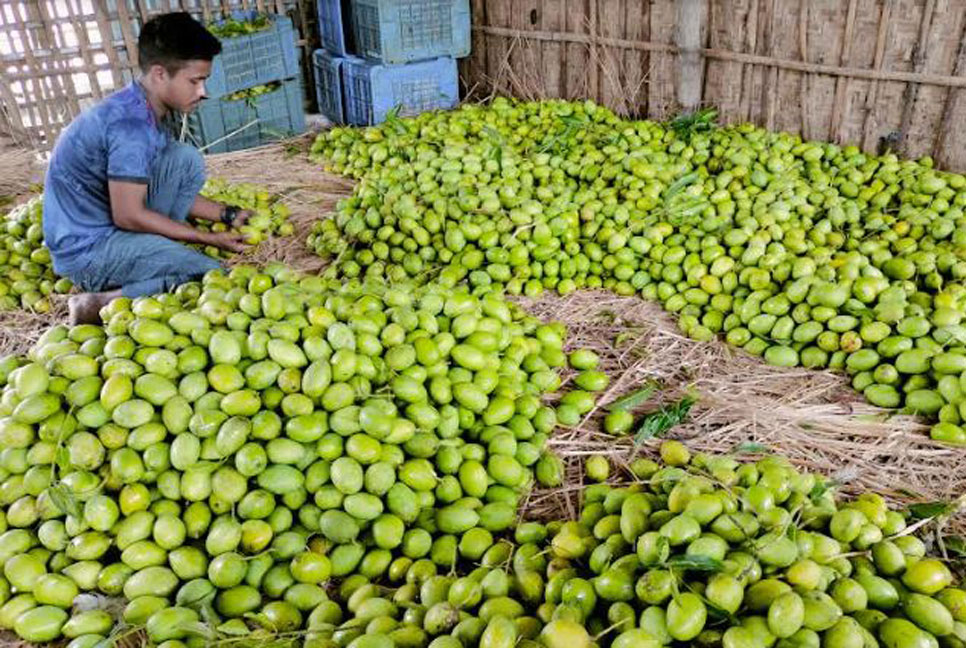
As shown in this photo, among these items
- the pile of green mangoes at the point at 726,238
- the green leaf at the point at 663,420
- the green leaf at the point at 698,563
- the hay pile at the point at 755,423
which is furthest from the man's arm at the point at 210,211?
the green leaf at the point at 698,563

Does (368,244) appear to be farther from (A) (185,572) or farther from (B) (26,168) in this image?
(B) (26,168)

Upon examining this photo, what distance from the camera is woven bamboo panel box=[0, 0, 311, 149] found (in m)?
7.14

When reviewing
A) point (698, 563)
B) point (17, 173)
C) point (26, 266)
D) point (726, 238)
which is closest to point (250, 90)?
point (17, 173)

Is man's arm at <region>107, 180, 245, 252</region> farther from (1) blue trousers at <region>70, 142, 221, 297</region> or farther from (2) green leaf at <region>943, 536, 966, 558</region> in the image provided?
(2) green leaf at <region>943, 536, 966, 558</region>

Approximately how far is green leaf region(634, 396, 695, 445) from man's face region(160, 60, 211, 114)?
282cm

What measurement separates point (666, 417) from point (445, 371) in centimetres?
102

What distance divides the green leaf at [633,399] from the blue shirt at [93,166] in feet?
8.78

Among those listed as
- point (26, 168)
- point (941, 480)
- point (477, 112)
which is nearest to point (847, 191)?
point (941, 480)

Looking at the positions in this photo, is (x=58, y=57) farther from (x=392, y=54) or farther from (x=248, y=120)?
(x=392, y=54)

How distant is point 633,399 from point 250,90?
233 inches

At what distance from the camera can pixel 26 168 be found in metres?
6.87

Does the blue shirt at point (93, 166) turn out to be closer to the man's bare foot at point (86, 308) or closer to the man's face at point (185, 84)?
the man's face at point (185, 84)

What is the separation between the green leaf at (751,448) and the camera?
286 cm

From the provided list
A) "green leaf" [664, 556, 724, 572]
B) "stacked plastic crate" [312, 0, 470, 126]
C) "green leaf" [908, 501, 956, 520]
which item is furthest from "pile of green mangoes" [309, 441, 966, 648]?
"stacked plastic crate" [312, 0, 470, 126]
